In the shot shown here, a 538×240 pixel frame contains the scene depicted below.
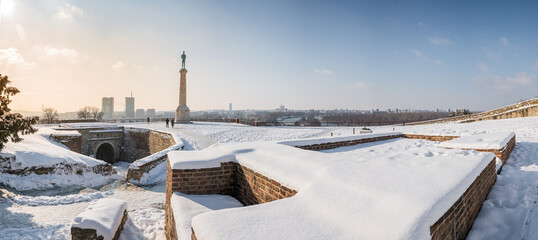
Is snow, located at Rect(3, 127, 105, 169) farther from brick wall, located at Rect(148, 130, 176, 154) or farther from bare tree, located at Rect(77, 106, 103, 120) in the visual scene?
bare tree, located at Rect(77, 106, 103, 120)

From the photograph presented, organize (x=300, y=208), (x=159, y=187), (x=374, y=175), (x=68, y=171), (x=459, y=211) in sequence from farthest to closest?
1. (x=68, y=171)
2. (x=159, y=187)
3. (x=374, y=175)
4. (x=459, y=211)
5. (x=300, y=208)

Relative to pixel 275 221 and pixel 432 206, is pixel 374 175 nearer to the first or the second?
pixel 432 206

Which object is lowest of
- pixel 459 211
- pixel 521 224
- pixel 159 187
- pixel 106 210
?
pixel 159 187

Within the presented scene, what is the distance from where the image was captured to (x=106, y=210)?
473 centimetres

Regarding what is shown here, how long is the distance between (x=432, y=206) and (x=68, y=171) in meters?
13.9

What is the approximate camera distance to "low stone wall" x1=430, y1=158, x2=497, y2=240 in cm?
200

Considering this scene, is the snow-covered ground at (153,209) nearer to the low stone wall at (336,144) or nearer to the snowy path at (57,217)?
the snowy path at (57,217)

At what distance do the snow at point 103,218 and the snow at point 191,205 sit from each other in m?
1.50

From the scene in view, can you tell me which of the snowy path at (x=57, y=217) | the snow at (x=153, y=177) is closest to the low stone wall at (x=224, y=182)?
the snowy path at (x=57, y=217)

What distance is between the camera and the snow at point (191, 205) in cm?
302

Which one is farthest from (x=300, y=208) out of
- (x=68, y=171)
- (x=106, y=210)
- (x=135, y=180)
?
(x=68, y=171)

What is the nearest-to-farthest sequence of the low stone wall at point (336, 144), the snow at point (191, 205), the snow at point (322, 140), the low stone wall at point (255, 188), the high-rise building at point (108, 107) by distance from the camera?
the snow at point (191, 205) → the low stone wall at point (255, 188) → the snow at point (322, 140) → the low stone wall at point (336, 144) → the high-rise building at point (108, 107)

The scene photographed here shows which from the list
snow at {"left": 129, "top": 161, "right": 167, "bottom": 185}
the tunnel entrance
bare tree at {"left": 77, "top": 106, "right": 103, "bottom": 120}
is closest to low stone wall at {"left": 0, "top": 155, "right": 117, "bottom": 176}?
snow at {"left": 129, "top": 161, "right": 167, "bottom": 185}

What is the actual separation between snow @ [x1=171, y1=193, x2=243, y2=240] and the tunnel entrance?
2456cm
